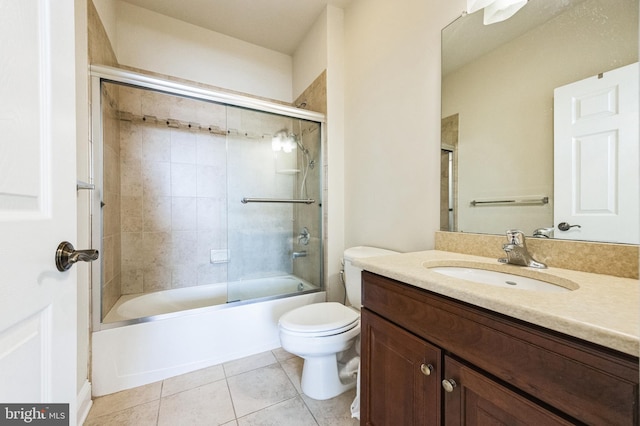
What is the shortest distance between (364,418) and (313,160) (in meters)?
1.77

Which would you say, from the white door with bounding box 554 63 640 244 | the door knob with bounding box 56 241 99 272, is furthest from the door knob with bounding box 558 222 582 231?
the door knob with bounding box 56 241 99 272

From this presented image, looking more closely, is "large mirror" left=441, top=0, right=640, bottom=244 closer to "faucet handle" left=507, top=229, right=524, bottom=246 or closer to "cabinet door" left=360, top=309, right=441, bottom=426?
"faucet handle" left=507, top=229, right=524, bottom=246

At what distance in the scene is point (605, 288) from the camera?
61cm

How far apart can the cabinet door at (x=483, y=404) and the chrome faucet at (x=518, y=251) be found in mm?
488

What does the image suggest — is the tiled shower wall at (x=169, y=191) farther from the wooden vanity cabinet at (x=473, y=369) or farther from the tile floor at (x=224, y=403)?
the wooden vanity cabinet at (x=473, y=369)

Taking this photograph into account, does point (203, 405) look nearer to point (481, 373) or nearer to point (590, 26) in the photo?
point (481, 373)

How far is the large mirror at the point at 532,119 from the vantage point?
744 millimetres

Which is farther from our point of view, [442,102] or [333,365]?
[333,365]

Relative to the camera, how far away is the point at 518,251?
862 mm

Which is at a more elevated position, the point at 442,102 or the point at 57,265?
the point at 442,102

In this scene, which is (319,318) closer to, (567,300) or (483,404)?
(483,404)

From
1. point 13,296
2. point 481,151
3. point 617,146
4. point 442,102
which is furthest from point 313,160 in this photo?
point 13,296

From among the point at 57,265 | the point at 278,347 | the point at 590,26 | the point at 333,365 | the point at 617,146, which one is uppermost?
the point at 590,26

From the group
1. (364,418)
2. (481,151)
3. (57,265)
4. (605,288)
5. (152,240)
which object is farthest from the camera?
(152,240)
